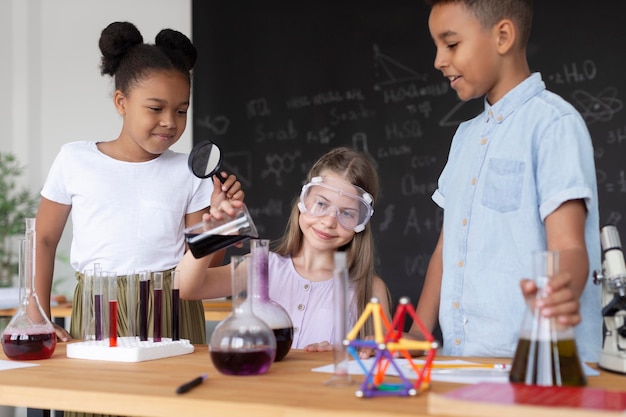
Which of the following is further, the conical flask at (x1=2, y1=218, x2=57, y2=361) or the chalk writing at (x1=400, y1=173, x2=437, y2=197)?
the chalk writing at (x1=400, y1=173, x2=437, y2=197)

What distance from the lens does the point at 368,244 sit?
7.64ft

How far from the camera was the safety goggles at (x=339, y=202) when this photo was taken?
2.19m

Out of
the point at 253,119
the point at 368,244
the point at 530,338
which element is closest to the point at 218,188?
the point at 368,244

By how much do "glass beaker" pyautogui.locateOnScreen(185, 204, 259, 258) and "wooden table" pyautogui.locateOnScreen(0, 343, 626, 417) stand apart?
271mm

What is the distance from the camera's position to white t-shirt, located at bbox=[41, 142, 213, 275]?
2518mm

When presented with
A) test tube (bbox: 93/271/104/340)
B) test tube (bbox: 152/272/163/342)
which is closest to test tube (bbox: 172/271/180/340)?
test tube (bbox: 152/272/163/342)

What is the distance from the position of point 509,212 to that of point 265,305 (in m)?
0.62

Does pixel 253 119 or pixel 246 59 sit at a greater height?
pixel 246 59

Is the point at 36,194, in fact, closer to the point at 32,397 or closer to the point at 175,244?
the point at 175,244

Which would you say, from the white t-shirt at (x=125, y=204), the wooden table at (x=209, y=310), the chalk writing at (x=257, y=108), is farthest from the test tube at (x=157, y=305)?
the chalk writing at (x=257, y=108)

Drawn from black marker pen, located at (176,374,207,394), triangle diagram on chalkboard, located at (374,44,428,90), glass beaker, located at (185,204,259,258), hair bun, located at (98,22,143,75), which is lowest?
black marker pen, located at (176,374,207,394)

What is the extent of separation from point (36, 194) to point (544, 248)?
4918mm

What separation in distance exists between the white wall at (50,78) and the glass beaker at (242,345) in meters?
4.64

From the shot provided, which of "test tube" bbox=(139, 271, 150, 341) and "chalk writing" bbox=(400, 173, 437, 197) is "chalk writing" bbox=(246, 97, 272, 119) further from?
"test tube" bbox=(139, 271, 150, 341)
